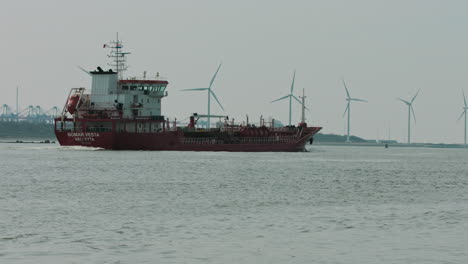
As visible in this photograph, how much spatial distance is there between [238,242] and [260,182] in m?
34.7

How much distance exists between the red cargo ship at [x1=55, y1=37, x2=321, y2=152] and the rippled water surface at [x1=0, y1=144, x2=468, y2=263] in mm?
55965

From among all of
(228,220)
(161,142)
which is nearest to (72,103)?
(161,142)

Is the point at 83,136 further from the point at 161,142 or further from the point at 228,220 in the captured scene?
the point at 228,220

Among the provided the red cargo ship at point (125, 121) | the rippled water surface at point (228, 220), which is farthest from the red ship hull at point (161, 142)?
the rippled water surface at point (228, 220)

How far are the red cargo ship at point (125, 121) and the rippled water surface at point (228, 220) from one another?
2203 inches

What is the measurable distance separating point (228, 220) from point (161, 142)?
91701 mm

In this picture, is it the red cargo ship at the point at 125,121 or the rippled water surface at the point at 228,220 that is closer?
the rippled water surface at the point at 228,220

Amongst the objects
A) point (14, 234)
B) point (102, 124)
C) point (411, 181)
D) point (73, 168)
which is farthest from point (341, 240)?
point (102, 124)

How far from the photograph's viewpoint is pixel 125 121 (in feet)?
414

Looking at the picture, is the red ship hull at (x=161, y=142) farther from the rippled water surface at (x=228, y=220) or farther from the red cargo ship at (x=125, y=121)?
the rippled water surface at (x=228, y=220)

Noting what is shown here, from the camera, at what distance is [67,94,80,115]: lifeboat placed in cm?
12762

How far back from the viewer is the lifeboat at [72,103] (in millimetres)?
127625

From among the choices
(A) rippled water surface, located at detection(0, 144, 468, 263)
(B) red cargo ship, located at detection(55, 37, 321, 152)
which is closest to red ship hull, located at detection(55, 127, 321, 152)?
(B) red cargo ship, located at detection(55, 37, 321, 152)

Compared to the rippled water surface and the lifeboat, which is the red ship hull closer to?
the lifeboat
